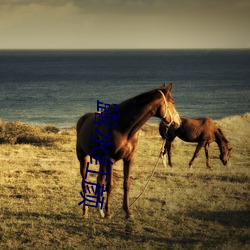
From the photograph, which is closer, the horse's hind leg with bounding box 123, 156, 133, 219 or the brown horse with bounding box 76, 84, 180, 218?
the brown horse with bounding box 76, 84, 180, 218

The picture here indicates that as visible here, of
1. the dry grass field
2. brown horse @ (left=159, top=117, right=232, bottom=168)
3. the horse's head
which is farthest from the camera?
brown horse @ (left=159, top=117, right=232, bottom=168)

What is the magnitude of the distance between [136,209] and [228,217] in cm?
237

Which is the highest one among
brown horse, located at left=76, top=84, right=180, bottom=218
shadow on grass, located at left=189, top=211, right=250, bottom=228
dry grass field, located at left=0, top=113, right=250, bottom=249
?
brown horse, located at left=76, top=84, right=180, bottom=218

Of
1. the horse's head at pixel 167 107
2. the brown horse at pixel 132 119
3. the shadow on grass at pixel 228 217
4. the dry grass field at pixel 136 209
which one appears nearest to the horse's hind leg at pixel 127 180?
the brown horse at pixel 132 119

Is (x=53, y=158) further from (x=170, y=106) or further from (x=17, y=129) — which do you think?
(x=170, y=106)

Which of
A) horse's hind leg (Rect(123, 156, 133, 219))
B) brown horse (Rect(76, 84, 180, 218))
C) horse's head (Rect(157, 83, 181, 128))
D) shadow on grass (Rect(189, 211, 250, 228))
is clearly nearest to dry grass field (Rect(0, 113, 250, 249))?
shadow on grass (Rect(189, 211, 250, 228))

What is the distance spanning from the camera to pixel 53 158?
60.8 feet

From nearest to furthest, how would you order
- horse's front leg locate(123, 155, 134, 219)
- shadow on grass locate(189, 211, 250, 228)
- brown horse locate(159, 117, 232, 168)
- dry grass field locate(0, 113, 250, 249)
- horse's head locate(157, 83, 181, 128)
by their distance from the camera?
horse's head locate(157, 83, 181, 128) < dry grass field locate(0, 113, 250, 249) < horse's front leg locate(123, 155, 134, 219) < shadow on grass locate(189, 211, 250, 228) < brown horse locate(159, 117, 232, 168)

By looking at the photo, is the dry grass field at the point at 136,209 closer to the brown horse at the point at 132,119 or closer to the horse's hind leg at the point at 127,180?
the horse's hind leg at the point at 127,180

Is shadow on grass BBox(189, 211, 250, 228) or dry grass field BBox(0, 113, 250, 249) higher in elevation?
shadow on grass BBox(189, 211, 250, 228)

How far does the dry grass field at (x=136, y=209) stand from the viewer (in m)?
7.78

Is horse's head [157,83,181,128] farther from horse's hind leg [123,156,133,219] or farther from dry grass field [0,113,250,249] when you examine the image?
dry grass field [0,113,250,249]

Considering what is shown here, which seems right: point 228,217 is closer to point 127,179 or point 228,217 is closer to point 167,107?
point 127,179

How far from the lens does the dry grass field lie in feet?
25.5
